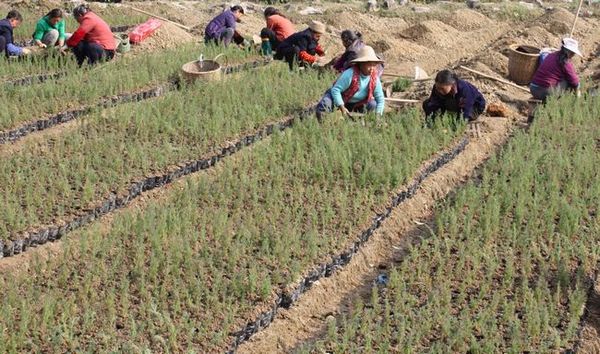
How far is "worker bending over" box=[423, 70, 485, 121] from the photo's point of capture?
7.65 meters

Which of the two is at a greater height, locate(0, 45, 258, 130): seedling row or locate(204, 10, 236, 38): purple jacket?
locate(204, 10, 236, 38): purple jacket

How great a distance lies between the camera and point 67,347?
4.52 metres

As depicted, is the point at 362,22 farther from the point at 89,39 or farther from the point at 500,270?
the point at 500,270

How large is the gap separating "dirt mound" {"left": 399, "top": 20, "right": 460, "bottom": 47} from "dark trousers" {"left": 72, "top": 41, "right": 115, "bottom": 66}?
494 centimetres

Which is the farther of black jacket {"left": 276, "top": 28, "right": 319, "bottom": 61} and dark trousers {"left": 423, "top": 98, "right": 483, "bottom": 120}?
black jacket {"left": 276, "top": 28, "right": 319, "bottom": 61}

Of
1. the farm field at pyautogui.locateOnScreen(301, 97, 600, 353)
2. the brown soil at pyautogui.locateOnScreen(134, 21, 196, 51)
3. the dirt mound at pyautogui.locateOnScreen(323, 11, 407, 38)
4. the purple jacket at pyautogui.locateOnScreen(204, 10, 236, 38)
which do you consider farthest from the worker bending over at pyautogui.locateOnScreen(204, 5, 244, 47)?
the farm field at pyautogui.locateOnScreen(301, 97, 600, 353)

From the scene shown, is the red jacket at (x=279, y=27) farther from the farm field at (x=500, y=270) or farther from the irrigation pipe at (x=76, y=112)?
the farm field at (x=500, y=270)

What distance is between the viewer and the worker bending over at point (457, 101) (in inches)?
301

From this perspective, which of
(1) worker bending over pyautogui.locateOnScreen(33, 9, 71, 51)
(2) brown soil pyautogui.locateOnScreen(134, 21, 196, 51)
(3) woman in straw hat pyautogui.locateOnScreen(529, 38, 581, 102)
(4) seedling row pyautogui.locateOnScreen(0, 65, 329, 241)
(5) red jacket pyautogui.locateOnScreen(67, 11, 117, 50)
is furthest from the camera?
(2) brown soil pyautogui.locateOnScreen(134, 21, 196, 51)

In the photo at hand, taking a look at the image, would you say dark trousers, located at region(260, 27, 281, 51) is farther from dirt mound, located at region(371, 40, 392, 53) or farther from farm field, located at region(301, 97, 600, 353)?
farm field, located at region(301, 97, 600, 353)

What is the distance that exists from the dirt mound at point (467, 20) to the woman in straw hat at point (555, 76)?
5515mm

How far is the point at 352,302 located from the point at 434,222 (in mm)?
1217

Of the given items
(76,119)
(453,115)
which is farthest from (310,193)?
(76,119)

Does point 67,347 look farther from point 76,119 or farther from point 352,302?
point 76,119
